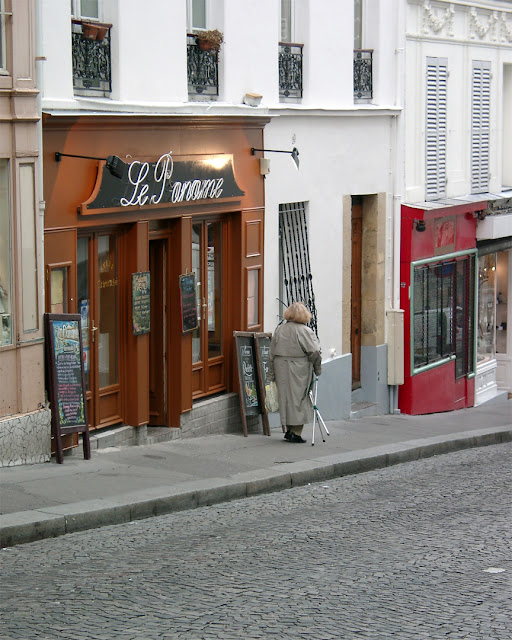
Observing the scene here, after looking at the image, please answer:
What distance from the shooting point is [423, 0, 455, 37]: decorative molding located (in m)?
18.5

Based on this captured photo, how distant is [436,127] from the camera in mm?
19141

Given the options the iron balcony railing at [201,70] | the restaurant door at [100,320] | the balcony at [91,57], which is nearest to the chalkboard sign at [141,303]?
the restaurant door at [100,320]

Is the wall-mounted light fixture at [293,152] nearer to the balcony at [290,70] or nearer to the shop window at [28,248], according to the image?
the balcony at [290,70]

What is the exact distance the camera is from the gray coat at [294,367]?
13570 mm

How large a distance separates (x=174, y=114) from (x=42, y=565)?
623 centimetres

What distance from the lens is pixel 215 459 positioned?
12.3 metres

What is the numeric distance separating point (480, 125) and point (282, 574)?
14151 mm

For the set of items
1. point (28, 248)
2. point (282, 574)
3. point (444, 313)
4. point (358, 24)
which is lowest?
point (282, 574)

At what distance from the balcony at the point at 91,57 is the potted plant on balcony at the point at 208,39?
62.3 inches

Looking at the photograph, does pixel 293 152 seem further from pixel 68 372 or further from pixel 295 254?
pixel 68 372

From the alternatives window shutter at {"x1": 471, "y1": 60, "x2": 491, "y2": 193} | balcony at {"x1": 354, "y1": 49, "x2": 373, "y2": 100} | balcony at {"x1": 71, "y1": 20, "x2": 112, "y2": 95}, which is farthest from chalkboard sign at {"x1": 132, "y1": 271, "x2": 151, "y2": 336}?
window shutter at {"x1": 471, "y1": 60, "x2": 491, "y2": 193}

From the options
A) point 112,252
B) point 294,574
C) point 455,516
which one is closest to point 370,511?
point 455,516

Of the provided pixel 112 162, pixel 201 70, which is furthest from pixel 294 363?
pixel 201 70

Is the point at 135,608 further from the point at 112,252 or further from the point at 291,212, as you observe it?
the point at 291,212
